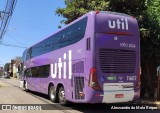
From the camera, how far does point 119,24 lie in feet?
43.8

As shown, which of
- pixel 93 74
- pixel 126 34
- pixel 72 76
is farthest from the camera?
pixel 72 76

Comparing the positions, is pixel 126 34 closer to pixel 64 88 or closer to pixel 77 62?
pixel 77 62

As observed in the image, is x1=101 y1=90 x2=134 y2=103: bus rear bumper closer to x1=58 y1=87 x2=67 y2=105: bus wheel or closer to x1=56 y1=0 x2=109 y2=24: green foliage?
x1=58 y1=87 x2=67 y2=105: bus wheel

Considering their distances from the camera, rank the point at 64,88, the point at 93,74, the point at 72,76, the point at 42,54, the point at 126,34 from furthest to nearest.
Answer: the point at 42,54, the point at 64,88, the point at 72,76, the point at 126,34, the point at 93,74

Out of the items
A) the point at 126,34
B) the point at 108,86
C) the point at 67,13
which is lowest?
the point at 108,86

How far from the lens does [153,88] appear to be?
68.5 feet

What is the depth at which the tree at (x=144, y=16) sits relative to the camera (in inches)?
771

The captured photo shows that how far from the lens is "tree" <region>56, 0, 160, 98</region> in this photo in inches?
771

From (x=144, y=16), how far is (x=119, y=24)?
715 cm

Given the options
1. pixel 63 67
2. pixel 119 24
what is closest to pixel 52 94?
pixel 63 67

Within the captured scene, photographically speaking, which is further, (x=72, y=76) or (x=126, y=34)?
(x=72, y=76)

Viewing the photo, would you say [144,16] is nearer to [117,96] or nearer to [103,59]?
[103,59]

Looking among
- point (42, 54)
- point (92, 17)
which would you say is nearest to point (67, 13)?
point (42, 54)

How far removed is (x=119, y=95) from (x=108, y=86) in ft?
1.88
